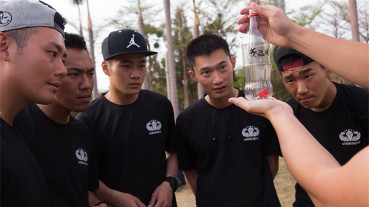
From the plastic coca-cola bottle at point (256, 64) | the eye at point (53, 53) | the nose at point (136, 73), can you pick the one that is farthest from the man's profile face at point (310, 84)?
the eye at point (53, 53)

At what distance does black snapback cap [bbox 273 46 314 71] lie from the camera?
3146 mm

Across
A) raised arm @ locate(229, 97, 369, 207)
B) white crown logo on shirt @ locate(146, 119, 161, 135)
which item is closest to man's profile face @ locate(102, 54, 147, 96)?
white crown logo on shirt @ locate(146, 119, 161, 135)

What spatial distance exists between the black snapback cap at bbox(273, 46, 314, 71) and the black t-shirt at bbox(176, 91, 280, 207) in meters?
0.67

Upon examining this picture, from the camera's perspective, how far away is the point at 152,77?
124 feet

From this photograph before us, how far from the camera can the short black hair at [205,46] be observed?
3447mm

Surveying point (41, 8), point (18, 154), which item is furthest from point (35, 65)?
point (18, 154)

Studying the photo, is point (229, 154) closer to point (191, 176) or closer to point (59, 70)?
Answer: point (191, 176)

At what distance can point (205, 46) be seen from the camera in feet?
11.4

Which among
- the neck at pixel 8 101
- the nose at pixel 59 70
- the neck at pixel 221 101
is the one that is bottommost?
the neck at pixel 221 101

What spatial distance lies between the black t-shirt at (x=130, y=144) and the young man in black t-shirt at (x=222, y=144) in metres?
0.35

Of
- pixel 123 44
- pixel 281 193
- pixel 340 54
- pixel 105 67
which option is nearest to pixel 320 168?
pixel 340 54

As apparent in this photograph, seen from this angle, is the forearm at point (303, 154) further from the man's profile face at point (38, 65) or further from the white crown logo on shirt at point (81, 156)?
the white crown logo on shirt at point (81, 156)

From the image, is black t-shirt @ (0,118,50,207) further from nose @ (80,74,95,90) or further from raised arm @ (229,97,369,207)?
raised arm @ (229,97,369,207)

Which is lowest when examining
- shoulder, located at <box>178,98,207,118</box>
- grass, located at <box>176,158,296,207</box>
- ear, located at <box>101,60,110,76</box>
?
grass, located at <box>176,158,296,207</box>
